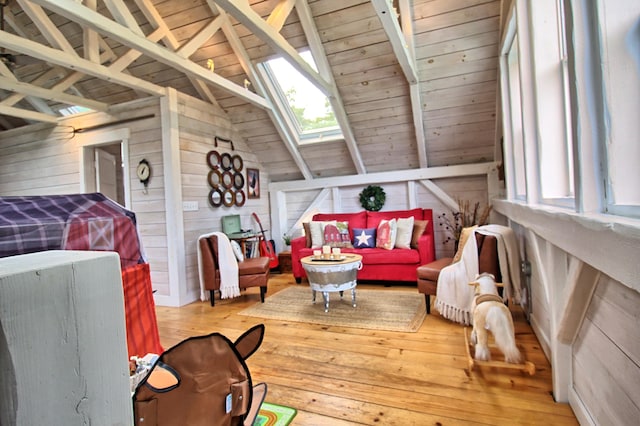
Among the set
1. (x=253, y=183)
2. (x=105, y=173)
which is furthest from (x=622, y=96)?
(x=105, y=173)

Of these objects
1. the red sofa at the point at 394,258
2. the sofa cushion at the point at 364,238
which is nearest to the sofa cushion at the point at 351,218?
the sofa cushion at the point at 364,238

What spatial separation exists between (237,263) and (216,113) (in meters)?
2.18

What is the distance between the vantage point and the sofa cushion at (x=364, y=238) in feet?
15.0

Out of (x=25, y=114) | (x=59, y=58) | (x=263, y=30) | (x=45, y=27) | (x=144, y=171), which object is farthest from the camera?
(x=25, y=114)

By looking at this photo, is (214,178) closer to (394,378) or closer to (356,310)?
(356,310)

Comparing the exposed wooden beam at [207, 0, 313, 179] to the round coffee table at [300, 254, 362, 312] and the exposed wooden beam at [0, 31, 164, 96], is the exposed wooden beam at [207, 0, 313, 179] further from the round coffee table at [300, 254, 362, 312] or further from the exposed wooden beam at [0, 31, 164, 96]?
the round coffee table at [300, 254, 362, 312]

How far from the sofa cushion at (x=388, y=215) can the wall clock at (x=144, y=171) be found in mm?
3009

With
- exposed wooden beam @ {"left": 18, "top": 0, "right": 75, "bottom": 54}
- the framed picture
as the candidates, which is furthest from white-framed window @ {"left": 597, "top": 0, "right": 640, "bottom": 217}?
the framed picture

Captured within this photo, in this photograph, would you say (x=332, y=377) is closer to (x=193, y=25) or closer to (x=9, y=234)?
(x=9, y=234)

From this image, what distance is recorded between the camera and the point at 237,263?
3887mm

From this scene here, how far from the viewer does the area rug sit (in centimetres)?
167

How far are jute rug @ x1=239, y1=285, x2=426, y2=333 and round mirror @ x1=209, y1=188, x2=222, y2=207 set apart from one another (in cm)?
147

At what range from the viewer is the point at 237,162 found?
16.4 ft

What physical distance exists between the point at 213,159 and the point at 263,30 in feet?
7.22
